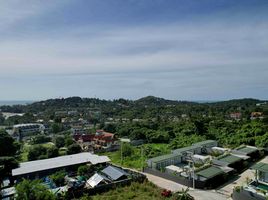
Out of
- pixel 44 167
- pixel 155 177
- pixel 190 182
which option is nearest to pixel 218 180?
pixel 190 182

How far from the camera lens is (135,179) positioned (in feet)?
73.4

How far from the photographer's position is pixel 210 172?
22.5 m

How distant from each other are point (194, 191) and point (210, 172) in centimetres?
269

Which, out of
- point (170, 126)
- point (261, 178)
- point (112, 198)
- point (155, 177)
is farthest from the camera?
point (170, 126)

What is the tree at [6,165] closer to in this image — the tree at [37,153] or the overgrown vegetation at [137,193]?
the tree at [37,153]

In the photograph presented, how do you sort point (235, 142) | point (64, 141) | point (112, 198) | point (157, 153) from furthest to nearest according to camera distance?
point (64, 141) → point (235, 142) → point (157, 153) → point (112, 198)

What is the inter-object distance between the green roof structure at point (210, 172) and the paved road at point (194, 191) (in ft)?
4.65

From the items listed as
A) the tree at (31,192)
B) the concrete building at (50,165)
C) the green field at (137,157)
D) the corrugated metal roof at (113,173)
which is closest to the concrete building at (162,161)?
the green field at (137,157)

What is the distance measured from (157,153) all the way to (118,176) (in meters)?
10.4

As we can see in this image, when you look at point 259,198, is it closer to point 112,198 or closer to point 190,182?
point 190,182

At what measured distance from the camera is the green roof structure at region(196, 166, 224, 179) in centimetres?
2183

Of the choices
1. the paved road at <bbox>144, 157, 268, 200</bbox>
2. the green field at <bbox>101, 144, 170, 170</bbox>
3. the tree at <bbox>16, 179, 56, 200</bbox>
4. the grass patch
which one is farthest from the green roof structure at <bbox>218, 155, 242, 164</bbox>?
the tree at <bbox>16, 179, 56, 200</bbox>

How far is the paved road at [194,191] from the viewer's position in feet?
63.6

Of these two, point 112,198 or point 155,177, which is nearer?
point 112,198
